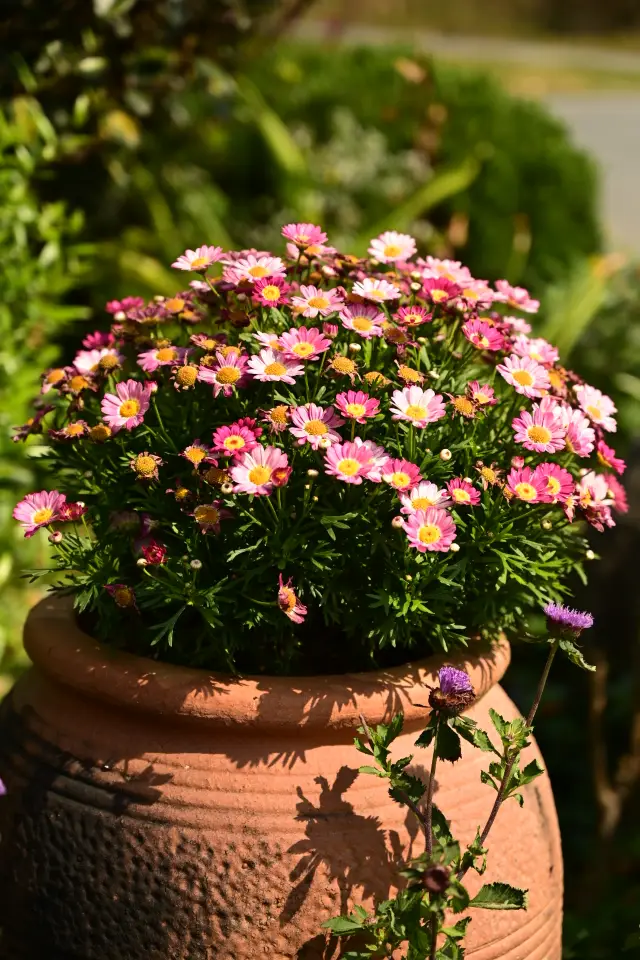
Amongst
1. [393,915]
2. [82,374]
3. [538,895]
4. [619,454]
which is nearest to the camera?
[393,915]

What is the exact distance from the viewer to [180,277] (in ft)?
16.1

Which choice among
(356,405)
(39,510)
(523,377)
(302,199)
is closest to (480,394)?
(523,377)

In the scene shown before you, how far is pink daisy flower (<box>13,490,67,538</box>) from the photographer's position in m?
1.54

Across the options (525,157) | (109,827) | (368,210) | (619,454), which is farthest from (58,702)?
(525,157)

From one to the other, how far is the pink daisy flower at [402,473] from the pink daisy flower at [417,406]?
6cm

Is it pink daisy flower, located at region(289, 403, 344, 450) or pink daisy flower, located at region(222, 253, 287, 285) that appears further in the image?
pink daisy flower, located at region(222, 253, 287, 285)

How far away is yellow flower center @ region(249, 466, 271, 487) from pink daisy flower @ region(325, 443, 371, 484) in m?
0.08

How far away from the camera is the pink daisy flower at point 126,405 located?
154cm

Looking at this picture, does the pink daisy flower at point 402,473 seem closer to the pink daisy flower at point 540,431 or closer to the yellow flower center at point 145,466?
the pink daisy flower at point 540,431

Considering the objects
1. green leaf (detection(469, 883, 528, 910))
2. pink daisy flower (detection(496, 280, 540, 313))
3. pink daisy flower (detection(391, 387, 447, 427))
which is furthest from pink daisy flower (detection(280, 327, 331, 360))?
green leaf (detection(469, 883, 528, 910))

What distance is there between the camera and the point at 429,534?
141 centimetres

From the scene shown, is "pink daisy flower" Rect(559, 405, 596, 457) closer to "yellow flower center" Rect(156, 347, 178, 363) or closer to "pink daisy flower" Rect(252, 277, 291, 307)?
"pink daisy flower" Rect(252, 277, 291, 307)

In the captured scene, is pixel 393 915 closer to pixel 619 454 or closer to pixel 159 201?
pixel 619 454

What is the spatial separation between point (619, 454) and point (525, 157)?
2.79 metres
